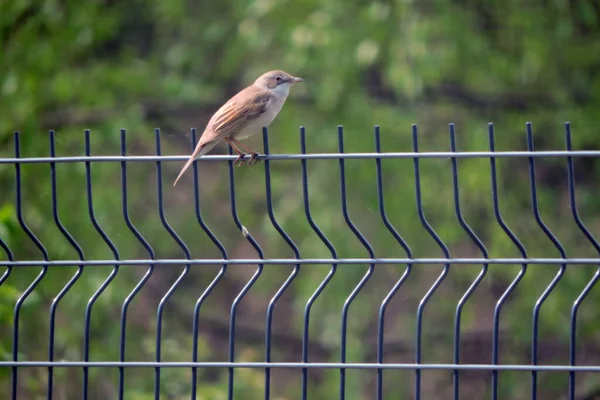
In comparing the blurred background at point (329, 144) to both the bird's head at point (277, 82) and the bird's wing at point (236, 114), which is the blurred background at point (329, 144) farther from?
the bird's wing at point (236, 114)

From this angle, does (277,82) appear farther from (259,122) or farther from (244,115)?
(244,115)

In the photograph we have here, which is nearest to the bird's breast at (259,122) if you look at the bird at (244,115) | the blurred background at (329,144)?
the bird at (244,115)

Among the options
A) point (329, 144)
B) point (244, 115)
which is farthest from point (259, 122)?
point (329, 144)

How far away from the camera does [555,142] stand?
1070 cm

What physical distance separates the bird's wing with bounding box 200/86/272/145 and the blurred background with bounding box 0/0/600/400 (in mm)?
2900

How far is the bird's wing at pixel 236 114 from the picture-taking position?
579 centimetres

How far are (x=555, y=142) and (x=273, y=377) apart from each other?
560cm

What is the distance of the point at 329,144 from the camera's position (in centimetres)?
1008

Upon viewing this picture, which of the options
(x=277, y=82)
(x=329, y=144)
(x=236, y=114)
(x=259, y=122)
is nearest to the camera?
(x=236, y=114)

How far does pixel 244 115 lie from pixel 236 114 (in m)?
0.07

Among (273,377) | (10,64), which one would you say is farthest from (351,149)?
(273,377)

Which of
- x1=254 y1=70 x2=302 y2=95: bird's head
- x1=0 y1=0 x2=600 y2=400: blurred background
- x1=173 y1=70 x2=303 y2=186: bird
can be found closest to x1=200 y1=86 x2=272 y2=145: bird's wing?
x1=173 y1=70 x2=303 y2=186: bird

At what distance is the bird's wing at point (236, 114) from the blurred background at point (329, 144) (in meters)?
2.90

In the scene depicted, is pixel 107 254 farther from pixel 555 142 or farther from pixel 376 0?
pixel 555 142
